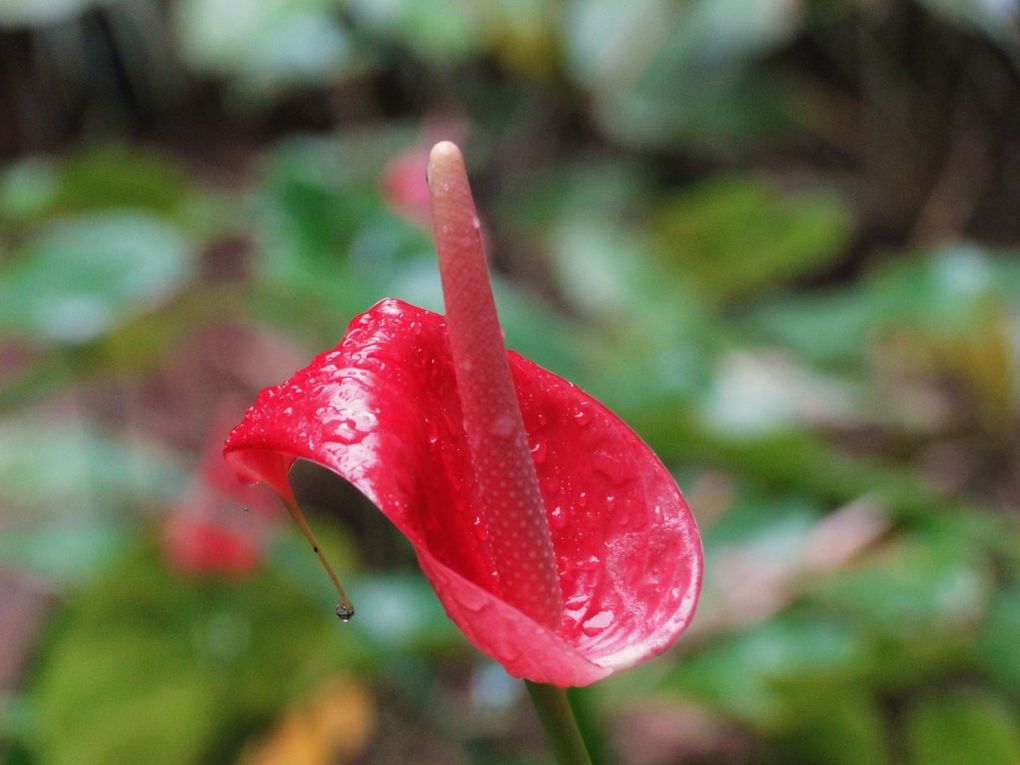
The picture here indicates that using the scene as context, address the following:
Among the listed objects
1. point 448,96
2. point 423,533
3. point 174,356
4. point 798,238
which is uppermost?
point 423,533

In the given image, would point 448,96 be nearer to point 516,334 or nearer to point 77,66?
point 77,66

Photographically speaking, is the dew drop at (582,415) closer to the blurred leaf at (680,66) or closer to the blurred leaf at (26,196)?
the blurred leaf at (26,196)

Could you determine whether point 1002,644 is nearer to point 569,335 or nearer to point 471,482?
point 569,335

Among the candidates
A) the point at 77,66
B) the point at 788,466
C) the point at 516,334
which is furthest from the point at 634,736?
the point at 77,66

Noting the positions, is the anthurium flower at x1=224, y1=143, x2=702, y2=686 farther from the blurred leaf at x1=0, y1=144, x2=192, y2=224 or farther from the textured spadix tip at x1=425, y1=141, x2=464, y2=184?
→ the blurred leaf at x1=0, y1=144, x2=192, y2=224

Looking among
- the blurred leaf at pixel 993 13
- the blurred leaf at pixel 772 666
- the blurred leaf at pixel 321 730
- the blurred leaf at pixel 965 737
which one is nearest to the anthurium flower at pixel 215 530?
the blurred leaf at pixel 321 730

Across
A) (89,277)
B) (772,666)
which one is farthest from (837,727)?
(89,277)
